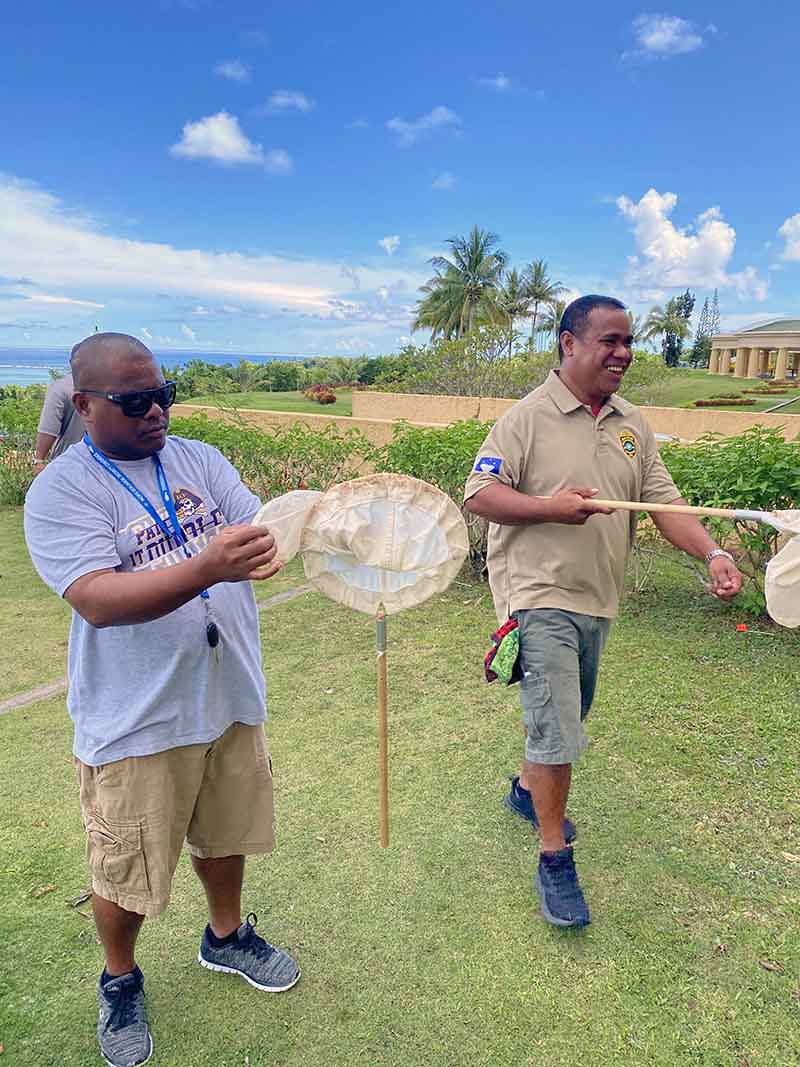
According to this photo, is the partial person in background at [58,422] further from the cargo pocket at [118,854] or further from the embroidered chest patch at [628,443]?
the embroidered chest patch at [628,443]

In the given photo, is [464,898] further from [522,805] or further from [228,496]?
[228,496]

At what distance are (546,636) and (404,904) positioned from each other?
41.6 inches

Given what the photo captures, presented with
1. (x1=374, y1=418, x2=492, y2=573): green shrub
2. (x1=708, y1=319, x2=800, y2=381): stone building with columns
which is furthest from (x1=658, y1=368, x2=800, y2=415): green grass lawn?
(x1=374, y1=418, x2=492, y2=573): green shrub

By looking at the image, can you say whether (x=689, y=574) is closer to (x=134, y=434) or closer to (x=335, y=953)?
(x=335, y=953)

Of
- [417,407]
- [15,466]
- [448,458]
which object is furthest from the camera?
[417,407]

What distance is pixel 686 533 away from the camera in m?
2.58

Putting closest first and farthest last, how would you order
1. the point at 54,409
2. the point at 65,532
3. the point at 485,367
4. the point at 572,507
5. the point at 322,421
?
the point at 65,532
the point at 572,507
the point at 54,409
the point at 322,421
the point at 485,367

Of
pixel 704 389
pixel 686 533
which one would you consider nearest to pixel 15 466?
pixel 686 533

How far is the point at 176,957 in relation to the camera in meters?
2.32

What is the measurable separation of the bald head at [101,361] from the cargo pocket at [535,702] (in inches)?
62.0

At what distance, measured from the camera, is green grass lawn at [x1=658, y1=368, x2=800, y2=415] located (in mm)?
33303

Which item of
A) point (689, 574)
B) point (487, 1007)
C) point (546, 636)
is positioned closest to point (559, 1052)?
point (487, 1007)

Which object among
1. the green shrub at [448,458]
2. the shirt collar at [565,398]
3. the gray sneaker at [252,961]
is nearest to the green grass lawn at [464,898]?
the gray sneaker at [252,961]

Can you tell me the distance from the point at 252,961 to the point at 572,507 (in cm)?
166
